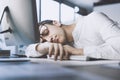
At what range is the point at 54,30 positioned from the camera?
150cm

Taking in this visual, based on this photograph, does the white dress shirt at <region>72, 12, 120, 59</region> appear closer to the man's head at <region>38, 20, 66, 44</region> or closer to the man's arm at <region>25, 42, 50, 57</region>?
the man's head at <region>38, 20, 66, 44</region>

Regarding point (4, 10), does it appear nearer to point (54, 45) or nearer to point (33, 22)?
point (33, 22)

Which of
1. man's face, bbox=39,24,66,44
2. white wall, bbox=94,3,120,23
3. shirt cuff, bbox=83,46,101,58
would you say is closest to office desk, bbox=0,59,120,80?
shirt cuff, bbox=83,46,101,58

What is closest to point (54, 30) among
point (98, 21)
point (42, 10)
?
point (98, 21)

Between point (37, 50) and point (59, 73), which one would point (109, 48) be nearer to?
point (37, 50)

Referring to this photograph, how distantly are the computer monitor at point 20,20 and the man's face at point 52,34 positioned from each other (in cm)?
36

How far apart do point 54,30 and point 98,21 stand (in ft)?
1.01

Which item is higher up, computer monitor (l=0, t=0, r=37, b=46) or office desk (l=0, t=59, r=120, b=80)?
computer monitor (l=0, t=0, r=37, b=46)

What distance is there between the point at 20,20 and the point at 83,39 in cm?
61

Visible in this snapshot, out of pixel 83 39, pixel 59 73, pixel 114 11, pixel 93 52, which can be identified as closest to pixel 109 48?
pixel 93 52

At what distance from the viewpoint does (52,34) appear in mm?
1479

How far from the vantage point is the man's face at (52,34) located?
4.76 ft

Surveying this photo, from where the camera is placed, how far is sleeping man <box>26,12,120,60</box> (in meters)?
1.17

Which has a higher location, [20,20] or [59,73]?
[20,20]
